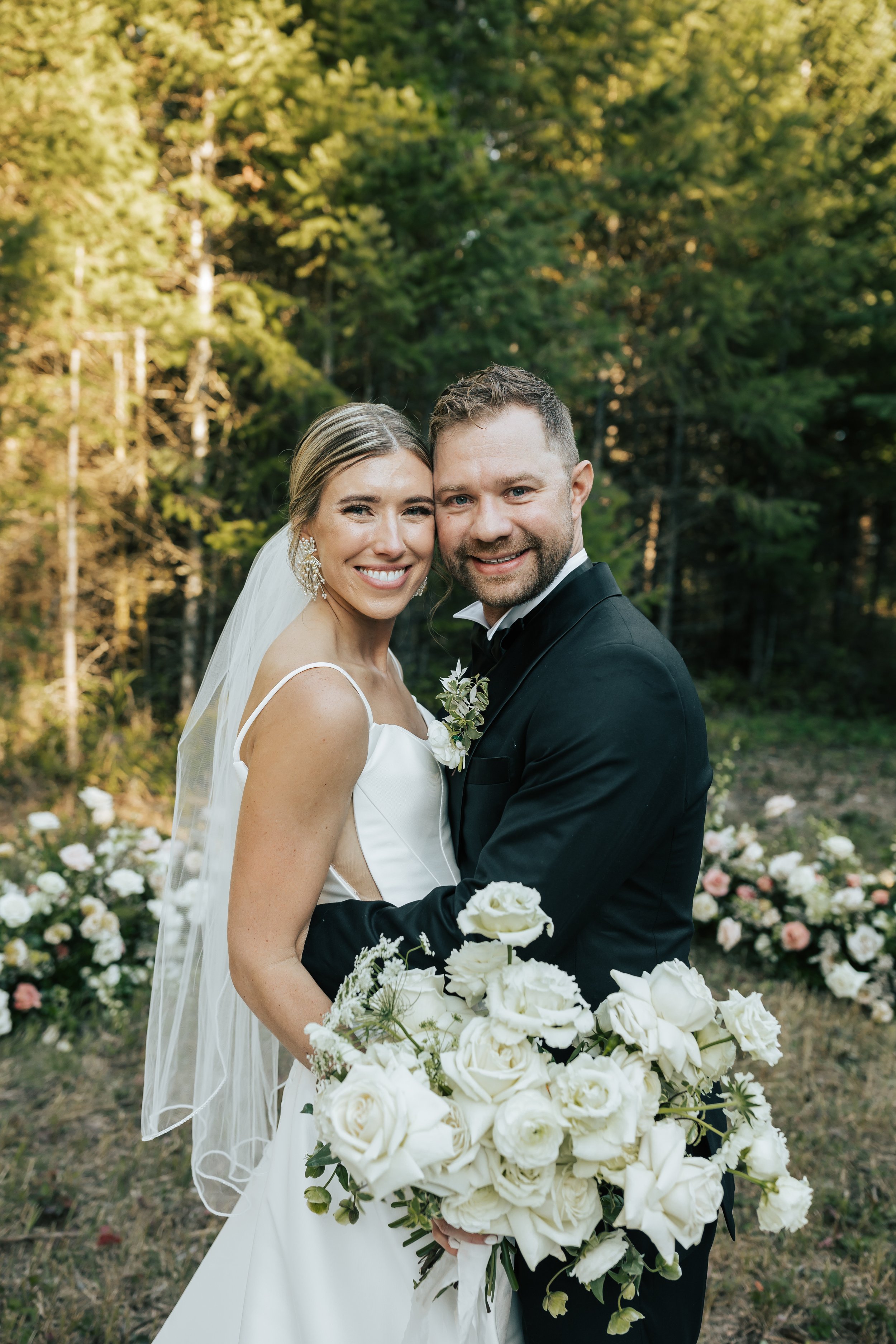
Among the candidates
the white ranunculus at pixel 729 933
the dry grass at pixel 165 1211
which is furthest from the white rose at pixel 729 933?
the dry grass at pixel 165 1211

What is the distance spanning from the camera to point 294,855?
6.61ft

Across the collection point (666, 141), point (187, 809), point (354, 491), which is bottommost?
point (187, 809)

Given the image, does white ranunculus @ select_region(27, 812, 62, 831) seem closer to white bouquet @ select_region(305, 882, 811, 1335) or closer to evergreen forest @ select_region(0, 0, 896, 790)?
evergreen forest @ select_region(0, 0, 896, 790)

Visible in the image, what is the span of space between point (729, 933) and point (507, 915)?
480 cm

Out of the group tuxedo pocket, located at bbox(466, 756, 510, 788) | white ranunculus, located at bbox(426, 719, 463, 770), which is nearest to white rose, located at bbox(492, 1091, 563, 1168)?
tuxedo pocket, located at bbox(466, 756, 510, 788)

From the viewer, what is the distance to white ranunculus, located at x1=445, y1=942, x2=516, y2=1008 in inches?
56.0

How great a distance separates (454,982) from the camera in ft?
4.80

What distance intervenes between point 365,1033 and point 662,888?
797 mm

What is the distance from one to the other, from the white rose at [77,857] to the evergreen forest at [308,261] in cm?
263

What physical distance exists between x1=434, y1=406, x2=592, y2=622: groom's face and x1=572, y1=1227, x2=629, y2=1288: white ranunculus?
1364mm

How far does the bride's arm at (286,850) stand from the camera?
199 centimetres

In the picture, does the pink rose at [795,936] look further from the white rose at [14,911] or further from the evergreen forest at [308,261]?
the white rose at [14,911]

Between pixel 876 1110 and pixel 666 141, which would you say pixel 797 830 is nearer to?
pixel 876 1110

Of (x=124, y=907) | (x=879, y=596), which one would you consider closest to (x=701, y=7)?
(x=879, y=596)
